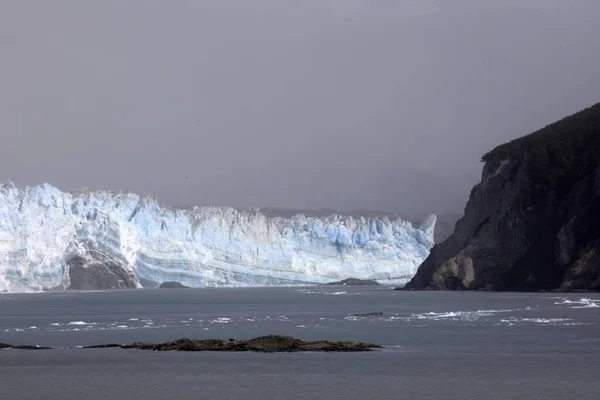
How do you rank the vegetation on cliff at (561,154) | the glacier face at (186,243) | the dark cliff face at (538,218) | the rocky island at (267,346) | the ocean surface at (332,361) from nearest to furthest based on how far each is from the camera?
the ocean surface at (332,361) < the rocky island at (267,346) < the dark cliff face at (538,218) < the vegetation on cliff at (561,154) < the glacier face at (186,243)

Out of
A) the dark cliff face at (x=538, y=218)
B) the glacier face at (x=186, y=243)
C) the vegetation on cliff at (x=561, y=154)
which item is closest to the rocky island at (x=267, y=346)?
the dark cliff face at (x=538, y=218)

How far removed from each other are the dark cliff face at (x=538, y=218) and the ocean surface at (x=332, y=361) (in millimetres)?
28247

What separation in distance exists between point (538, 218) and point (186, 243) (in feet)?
170

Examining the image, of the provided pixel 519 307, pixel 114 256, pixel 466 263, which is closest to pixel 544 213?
pixel 466 263

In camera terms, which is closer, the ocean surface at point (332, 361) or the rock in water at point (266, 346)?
the ocean surface at point (332, 361)

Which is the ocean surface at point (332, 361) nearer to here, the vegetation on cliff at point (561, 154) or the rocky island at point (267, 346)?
the rocky island at point (267, 346)

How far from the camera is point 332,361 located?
119ft

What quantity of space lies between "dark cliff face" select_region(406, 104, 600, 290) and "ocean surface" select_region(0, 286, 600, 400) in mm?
28247

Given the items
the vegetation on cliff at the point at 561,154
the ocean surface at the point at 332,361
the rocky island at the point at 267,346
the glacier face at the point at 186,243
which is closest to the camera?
the ocean surface at the point at 332,361

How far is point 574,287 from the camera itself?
8994 centimetres

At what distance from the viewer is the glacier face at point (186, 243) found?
113m

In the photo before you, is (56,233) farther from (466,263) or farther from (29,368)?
(29,368)

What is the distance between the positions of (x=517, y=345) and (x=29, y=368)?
787 inches

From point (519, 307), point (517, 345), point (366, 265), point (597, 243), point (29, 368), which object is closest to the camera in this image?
point (29, 368)
